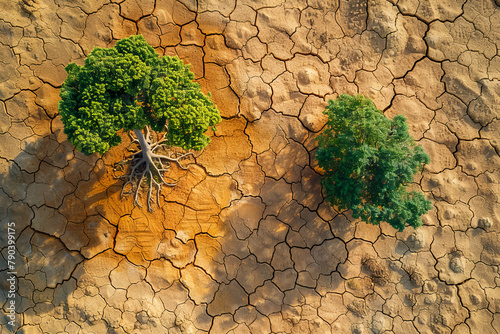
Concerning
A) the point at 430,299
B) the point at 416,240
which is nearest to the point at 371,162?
the point at 416,240

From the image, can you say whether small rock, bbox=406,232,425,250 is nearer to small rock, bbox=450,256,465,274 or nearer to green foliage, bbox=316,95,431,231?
small rock, bbox=450,256,465,274

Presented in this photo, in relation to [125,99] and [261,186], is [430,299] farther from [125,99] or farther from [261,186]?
[125,99]

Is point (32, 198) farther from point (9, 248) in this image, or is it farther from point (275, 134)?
point (275, 134)

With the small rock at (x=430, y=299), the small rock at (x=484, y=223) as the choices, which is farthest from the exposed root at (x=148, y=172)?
the small rock at (x=484, y=223)

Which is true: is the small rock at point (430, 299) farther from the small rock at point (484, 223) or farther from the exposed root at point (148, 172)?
the exposed root at point (148, 172)

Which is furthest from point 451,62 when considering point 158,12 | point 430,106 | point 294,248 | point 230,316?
point 230,316

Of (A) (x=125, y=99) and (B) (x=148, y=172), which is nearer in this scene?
(A) (x=125, y=99)
